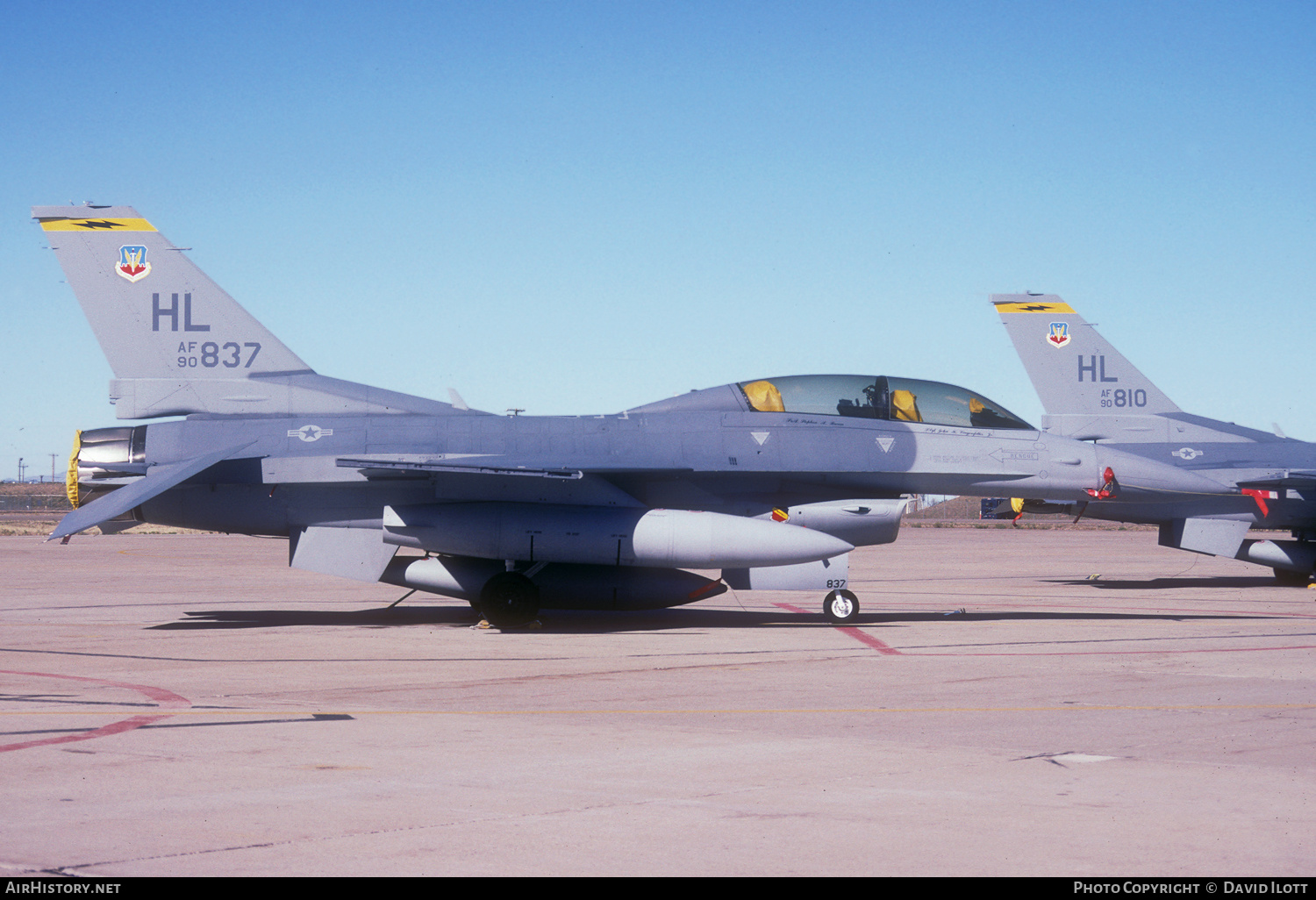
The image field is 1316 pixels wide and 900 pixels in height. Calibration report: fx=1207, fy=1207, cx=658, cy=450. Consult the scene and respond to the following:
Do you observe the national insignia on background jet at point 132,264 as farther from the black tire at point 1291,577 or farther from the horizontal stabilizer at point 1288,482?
the black tire at point 1291,577

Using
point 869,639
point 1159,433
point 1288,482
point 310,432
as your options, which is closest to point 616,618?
point 869,639

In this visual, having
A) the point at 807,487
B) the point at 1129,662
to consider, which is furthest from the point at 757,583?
the point at 1129,662

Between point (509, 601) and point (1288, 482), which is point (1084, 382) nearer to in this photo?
point (1288, 482)

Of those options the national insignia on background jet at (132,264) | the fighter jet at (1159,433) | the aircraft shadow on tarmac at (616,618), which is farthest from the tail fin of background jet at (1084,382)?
the national insignia on background jet at (132,264)

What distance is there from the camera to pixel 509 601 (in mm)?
14602

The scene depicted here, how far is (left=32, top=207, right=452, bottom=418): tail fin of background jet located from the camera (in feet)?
50.6

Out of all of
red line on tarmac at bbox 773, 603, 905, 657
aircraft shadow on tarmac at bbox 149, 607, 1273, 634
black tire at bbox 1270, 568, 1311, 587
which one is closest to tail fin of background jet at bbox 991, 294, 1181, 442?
black tire at bbox 1270, 568, 1311, 587

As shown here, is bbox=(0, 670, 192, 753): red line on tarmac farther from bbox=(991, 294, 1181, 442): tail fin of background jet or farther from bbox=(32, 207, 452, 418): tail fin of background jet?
bbox=(991, 294, 1181, 442): tail fin of background jet

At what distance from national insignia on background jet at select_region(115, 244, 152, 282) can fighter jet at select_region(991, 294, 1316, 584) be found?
1609 centimetres

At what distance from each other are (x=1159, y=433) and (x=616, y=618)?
13035 millimetres

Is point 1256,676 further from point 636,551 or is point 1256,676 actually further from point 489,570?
point 489,570

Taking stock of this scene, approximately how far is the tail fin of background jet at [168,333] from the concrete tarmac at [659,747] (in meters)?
2.87

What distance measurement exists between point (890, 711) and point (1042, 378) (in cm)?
1721

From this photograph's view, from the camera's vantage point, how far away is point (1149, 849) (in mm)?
4773
